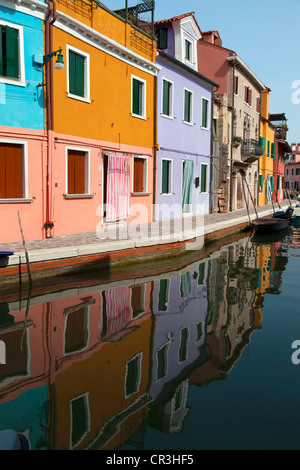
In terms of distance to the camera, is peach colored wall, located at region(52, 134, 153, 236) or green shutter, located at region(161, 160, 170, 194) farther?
green shutter, located at region(161, 160, 170, 194)

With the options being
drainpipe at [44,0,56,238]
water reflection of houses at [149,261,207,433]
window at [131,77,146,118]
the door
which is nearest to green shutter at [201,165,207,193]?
the door

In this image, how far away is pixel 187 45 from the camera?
18984 mm

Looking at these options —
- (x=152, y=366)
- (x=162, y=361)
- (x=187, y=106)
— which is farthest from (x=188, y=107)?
(x=152, y=366)

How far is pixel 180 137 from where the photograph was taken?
17750 mm

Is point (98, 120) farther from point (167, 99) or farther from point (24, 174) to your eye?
point (167, 99)

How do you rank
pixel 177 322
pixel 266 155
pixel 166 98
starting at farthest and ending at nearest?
pixel 266 155
pixel 166 98
pixel 177 322

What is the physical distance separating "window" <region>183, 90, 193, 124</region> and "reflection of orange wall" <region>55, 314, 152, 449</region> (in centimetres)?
1441

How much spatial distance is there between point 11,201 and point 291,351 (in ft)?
23.7

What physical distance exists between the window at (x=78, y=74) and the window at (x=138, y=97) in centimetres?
268

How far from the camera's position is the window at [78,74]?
36.3 feet

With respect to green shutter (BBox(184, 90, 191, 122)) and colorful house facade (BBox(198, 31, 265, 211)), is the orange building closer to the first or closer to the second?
green shutter (BBox(184, 90, 191, 122))

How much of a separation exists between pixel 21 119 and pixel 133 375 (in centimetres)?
743

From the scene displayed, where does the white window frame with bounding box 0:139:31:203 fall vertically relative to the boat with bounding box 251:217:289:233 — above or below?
above

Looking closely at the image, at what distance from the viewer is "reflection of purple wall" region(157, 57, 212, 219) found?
1623 cm
